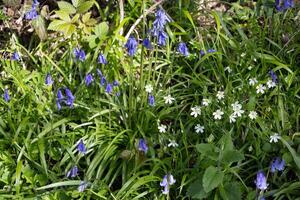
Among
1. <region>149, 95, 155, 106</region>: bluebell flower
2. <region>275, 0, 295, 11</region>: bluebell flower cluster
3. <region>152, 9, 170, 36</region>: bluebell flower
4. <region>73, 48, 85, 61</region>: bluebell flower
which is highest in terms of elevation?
<region>152, 9, 170, 36</region>: bluebell flower

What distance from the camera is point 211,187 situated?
2592 mm

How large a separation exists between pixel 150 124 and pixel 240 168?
0.61m

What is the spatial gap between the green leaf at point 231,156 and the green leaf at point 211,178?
70 mm

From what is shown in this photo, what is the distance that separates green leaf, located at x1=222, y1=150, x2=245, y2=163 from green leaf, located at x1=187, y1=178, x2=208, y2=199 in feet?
0.62

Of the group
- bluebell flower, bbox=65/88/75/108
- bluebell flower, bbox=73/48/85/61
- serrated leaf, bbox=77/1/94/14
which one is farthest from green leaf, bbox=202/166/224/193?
serrated leaf, bbox=77/1/94/14

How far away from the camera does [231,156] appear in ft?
8.78

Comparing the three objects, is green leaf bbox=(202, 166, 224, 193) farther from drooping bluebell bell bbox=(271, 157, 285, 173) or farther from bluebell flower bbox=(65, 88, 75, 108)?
bluebell flower bbox=(65, 88, 75, 108)

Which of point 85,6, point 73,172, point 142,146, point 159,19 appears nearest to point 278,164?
point 142,146

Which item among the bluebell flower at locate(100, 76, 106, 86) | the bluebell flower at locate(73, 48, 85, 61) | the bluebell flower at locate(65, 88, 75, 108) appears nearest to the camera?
the bluebell flower at locate(65, 88, 75, 108)

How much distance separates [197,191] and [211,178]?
0.14 m

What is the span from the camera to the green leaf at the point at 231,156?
8.70 feet

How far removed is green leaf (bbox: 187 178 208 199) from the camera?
2.70m

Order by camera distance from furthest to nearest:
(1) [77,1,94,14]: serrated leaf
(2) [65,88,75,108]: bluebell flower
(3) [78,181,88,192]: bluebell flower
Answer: (1) [77,1,94,14]: serrated leaf → (2) [65,88,75,108]: bluebell flower → (3) [78,181,88,192]: bluebell flower

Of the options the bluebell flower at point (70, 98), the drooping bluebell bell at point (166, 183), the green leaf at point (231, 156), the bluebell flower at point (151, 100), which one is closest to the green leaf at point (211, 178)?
the green leaf at point (231, 156)
